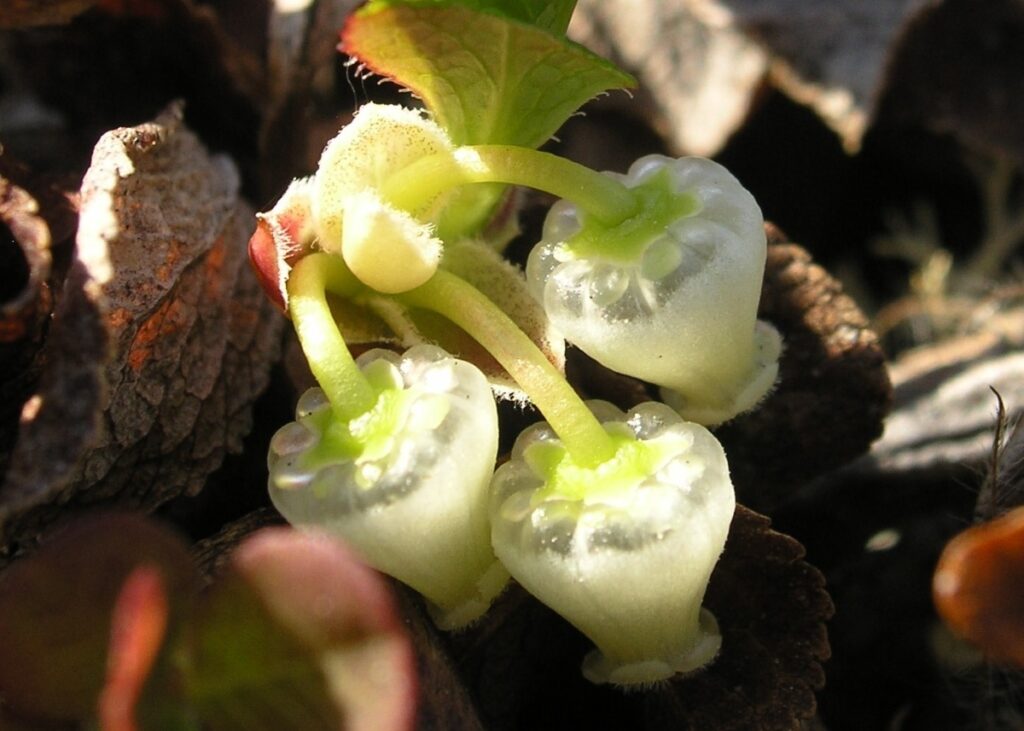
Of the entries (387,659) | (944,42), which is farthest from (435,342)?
(944,42)

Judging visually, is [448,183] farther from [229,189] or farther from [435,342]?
[229,189]

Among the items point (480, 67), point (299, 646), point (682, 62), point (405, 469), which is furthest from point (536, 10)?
point (682, 62)

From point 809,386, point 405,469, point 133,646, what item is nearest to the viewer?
point 133,646

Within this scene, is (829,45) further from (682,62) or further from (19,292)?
(19,292)

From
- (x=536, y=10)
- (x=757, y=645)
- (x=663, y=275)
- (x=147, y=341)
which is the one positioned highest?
(x=536, y=10)

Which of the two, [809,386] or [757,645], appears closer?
[757,645]

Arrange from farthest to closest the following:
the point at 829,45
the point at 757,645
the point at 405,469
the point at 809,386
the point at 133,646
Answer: the point at 829,45 < the point at 809,386 < the point at 757,645 < the point at 405,469 < the point at 133,646

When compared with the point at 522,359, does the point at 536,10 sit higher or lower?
higher
